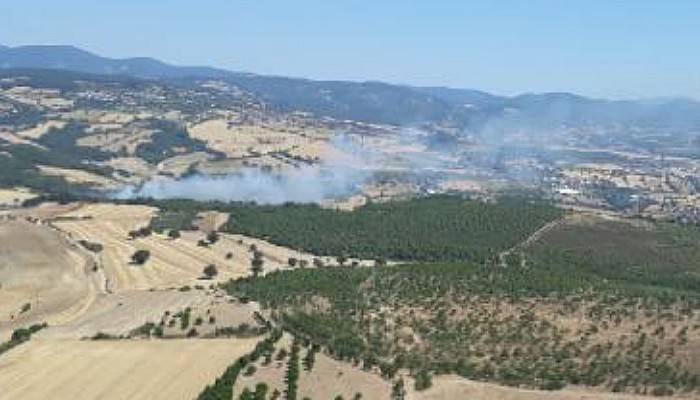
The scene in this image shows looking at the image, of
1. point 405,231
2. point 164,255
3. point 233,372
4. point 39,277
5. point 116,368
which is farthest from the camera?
point 405,231

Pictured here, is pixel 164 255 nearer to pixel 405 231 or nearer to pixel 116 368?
pixel 405 231

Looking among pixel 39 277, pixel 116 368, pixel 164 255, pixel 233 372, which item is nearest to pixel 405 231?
pixel 164 255

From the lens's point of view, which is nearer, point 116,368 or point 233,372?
point 233,372

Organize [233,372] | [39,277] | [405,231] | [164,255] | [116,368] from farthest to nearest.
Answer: [405,231], [164,255], [39,277], [116,368], [233,372]

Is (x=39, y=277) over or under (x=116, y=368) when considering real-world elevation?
under

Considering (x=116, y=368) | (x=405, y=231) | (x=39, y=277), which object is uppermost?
(x=116, y=368)
